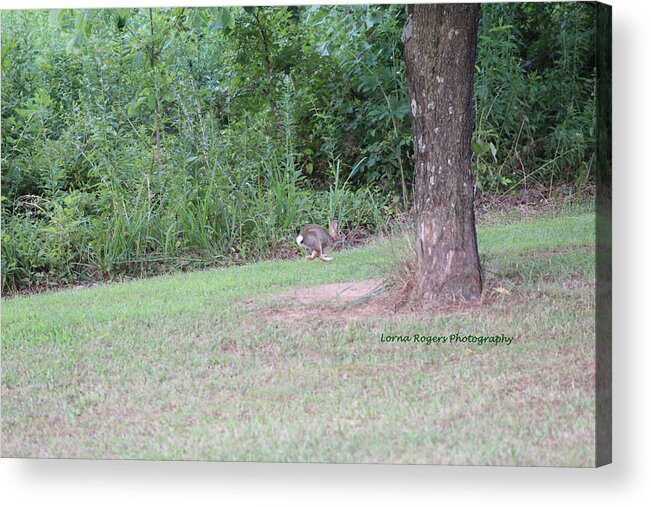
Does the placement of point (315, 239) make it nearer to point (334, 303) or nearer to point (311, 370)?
point (334, 303)

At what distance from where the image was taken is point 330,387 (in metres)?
5.30

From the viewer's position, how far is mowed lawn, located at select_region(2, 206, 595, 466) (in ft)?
16.6

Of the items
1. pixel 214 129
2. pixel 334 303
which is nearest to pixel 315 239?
pixel 334 303

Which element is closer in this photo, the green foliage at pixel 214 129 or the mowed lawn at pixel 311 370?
the mowed lawn at pixel 311 370

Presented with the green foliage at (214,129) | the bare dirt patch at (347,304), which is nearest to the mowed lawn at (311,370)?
the bare dirt patch at (347,304)

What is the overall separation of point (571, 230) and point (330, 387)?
5.10ft

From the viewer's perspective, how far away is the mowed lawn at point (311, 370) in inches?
199

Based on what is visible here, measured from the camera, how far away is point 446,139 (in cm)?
571

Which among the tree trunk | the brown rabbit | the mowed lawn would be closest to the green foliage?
the brown rabbit

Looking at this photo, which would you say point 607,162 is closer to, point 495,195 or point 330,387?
point 495,195

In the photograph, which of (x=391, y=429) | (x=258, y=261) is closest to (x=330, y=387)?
(x=391, y=429)

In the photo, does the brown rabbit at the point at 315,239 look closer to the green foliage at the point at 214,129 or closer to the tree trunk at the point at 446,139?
the green foliage at the point at 214,129

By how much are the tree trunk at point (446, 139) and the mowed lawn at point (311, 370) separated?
17cm

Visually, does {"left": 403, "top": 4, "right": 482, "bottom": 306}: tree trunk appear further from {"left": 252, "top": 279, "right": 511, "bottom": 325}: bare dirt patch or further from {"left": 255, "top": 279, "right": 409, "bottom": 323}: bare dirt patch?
{"left": 255, "top": 279, "right": 409, "bottom": 323}: bare dirt patch
